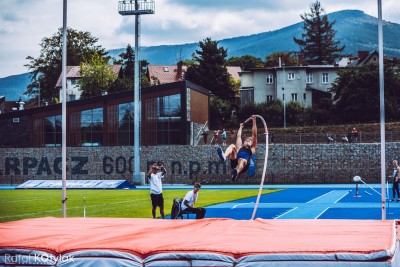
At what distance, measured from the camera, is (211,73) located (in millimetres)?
83625

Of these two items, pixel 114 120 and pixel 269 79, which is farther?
pixel 269 79

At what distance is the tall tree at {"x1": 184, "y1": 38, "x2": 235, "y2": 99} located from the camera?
8344 cm

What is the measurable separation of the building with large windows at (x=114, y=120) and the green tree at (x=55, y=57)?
922 inches

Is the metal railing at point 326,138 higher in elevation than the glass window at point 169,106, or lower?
lower

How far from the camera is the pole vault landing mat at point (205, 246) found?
31.0ft

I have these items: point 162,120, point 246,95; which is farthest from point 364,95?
point 246,95

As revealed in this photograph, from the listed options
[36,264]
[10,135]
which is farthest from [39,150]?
[36,264]

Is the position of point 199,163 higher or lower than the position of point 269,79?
lower

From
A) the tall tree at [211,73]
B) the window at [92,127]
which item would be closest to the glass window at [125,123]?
the window at [92,127]

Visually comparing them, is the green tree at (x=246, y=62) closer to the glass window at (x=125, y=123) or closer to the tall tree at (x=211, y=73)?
the tall tree at (x=211, y=73)

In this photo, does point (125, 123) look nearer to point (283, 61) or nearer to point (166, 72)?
point (283, 61)

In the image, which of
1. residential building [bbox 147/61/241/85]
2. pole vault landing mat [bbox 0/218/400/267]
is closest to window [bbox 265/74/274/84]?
residential building [bbox 147/61/241/85]

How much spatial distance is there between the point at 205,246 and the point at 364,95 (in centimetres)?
6262

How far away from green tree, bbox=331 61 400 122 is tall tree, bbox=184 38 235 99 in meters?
15.8
